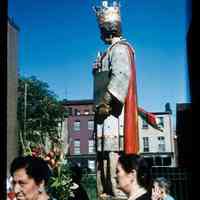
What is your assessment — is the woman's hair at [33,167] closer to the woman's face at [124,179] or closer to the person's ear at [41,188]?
the person's ear at [41,188]

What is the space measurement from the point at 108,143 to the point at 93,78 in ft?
3.00

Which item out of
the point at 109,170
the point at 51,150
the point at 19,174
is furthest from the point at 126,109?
the point at 19,174

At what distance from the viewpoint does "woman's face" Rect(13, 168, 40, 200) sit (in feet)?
9.34

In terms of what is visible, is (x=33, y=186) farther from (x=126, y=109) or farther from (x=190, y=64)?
(x=126, y=109)

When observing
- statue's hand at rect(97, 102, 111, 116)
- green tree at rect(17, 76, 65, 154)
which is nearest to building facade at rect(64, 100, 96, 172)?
green tree at rect(17, 76, 65, 154)

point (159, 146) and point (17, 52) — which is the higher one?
point (17, 52)

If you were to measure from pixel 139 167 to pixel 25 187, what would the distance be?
2.64 ft

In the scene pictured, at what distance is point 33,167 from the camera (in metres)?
2.91

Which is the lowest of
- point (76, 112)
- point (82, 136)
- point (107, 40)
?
point (107, 40)

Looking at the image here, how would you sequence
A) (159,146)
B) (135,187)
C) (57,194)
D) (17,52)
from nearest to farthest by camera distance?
1. (135,187)
2. (57,194)
3. (17,52)
4. (159,146)

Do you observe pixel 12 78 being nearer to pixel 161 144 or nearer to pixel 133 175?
pixel 133 175

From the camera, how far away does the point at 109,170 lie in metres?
6.54

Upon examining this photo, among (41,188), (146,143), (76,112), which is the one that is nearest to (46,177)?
(41,188)

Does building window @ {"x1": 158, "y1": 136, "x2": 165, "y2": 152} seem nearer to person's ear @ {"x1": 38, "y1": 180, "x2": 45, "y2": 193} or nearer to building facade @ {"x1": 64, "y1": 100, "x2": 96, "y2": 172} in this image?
building facade @ {"x1": 64, "y1": 100, "x2": 96, "y2": 172}
